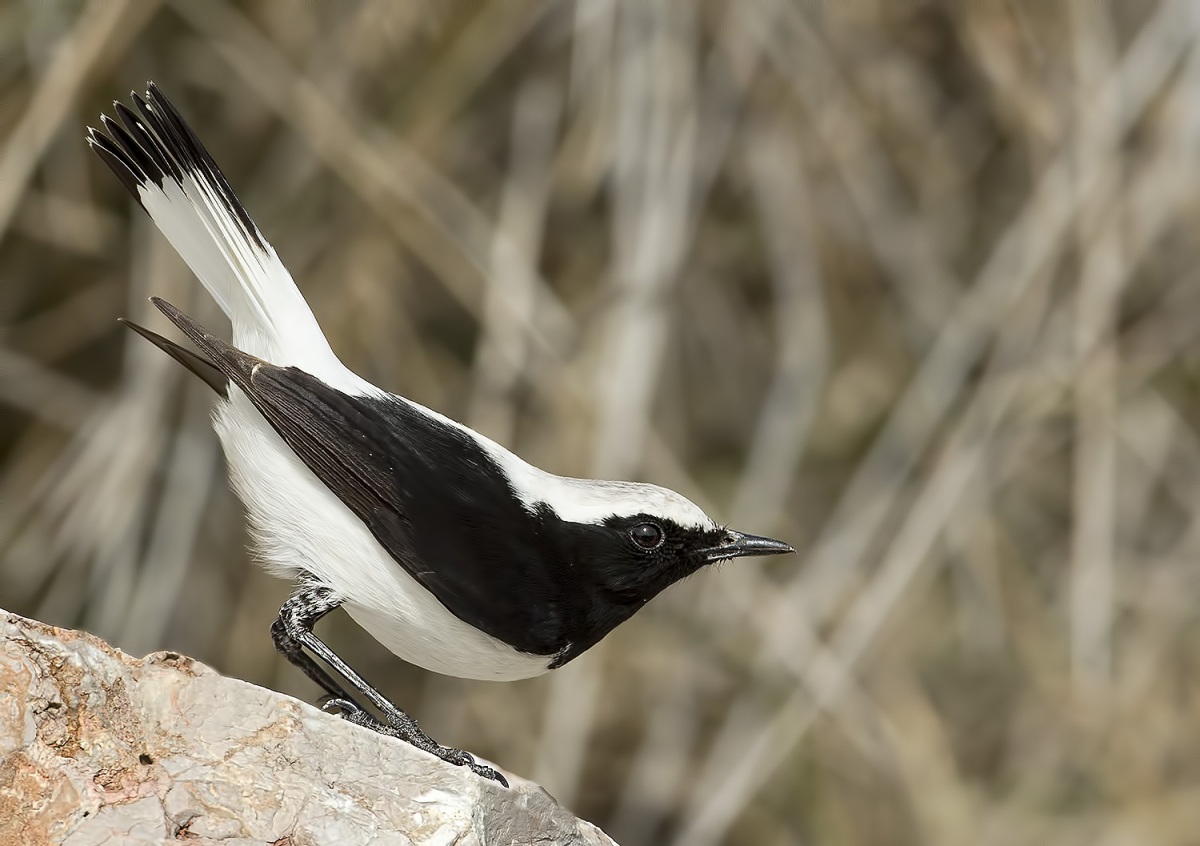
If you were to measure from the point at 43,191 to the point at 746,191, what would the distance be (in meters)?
3.26

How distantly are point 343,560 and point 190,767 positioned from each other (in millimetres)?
723

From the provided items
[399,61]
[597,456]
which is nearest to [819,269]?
[597,456]

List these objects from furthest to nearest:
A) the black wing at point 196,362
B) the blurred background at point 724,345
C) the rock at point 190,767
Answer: the blurred background at point 724,345, the black wing at point 196,362, the rock at point 190,767

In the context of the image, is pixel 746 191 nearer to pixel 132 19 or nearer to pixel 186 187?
pixel 132 19

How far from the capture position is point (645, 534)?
3105 mm

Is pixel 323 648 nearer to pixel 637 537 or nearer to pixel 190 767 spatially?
pixel 190 767

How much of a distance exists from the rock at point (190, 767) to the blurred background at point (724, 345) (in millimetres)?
2651

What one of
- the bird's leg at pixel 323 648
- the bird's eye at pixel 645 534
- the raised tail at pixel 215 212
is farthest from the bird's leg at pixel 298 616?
the bird's eye at pixel 645 534

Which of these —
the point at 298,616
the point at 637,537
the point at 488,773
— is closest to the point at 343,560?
the point at 298,616

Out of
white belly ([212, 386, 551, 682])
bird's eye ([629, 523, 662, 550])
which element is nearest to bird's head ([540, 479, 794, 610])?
bird's eye ([629, 523, 662, 550])

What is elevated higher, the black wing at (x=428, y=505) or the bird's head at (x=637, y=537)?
the bird's head at (x=637, y=537)

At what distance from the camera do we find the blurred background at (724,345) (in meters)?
5.21

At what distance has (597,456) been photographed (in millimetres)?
5055

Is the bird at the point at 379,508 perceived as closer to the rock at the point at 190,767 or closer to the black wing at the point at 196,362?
the black wing at the point at 196,362
